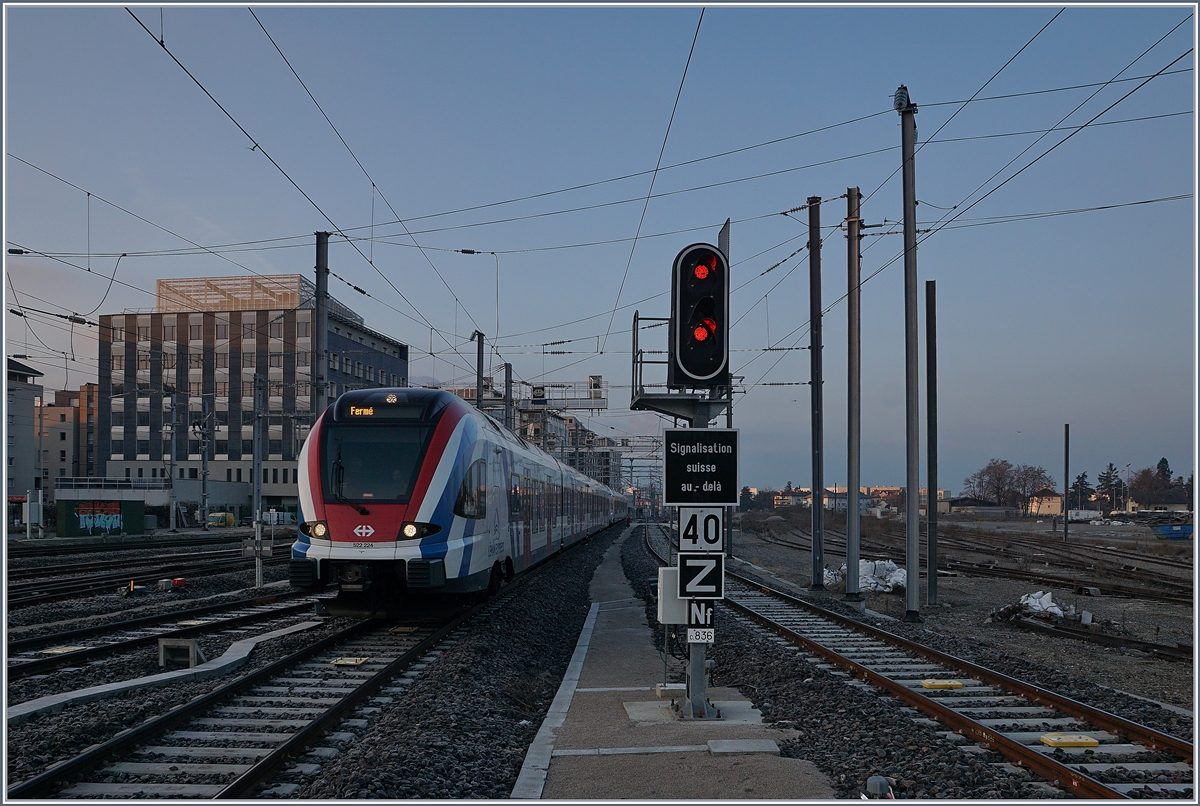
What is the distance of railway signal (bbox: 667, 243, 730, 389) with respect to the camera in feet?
26.2

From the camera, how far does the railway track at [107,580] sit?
1709 centimetres

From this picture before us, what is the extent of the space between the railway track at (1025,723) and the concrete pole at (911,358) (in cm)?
472

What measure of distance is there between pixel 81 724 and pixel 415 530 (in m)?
5.38

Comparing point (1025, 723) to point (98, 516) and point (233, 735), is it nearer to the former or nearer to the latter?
point (233, 735)

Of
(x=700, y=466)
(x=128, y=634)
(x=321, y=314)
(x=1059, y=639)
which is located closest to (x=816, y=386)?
(x=1059, y=639)

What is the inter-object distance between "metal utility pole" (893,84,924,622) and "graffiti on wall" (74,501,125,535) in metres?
37.6

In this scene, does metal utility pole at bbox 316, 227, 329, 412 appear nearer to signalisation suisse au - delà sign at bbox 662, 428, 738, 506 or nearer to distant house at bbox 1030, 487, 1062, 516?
signalisation suisse au - delà sign at bbox 662, 428, 738, 506

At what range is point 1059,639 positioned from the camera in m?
16.3

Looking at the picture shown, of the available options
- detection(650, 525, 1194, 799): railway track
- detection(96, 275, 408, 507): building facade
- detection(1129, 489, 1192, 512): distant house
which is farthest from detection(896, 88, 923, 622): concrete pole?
detection(1129, 489, 1192, 512): distant house

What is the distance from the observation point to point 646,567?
28.4 meters

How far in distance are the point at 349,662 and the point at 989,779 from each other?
22.6 feet

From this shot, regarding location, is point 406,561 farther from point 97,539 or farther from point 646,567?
point 97,539

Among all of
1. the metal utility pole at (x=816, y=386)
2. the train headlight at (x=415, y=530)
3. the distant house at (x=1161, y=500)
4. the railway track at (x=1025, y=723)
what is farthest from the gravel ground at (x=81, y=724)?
the distant house at (x=1161, y=500)

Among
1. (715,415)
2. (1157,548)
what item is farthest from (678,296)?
(1157,548)
